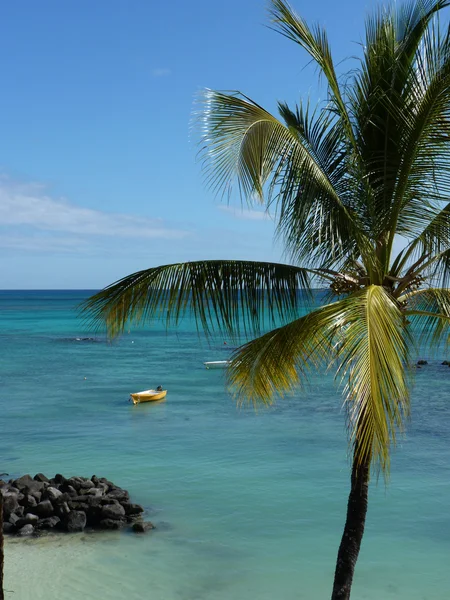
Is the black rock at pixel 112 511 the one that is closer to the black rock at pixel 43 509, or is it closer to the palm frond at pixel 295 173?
the black rock at pixel 43 509

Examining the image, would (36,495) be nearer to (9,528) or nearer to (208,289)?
(9,528)

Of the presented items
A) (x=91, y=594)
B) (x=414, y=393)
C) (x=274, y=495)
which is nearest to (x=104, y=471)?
(x=274, y=495)

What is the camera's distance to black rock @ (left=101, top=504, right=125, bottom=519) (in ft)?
45.3

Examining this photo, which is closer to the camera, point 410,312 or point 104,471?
point 410,312

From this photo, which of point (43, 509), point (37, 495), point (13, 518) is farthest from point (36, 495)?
point (13, 518)

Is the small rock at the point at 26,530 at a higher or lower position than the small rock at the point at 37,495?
lower

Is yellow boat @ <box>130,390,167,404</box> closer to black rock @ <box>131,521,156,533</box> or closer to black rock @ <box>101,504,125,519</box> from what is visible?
black rock @ <box>101,504,125,519</box>

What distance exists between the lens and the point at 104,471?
18469 mm

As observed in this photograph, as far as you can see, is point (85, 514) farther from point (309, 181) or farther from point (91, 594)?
point (309, 181)

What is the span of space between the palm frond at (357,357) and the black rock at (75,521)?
7.47 metres

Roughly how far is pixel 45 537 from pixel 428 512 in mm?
7849

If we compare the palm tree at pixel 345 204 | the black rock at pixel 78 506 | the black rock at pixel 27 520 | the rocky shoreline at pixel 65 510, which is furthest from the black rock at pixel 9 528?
the palm tree at pixel 345 204

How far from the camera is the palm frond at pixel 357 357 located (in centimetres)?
545

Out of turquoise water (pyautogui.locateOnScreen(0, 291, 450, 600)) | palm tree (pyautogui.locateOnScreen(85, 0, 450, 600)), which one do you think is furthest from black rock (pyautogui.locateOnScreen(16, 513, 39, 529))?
palm tree (pyautogui.locateOnScreen(85, 0, 450, 600))
